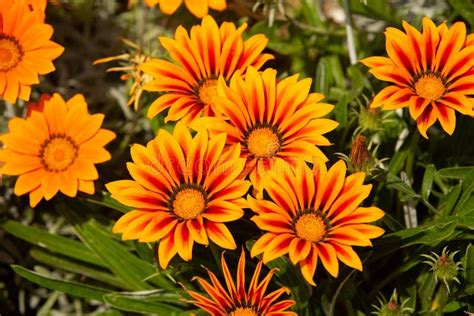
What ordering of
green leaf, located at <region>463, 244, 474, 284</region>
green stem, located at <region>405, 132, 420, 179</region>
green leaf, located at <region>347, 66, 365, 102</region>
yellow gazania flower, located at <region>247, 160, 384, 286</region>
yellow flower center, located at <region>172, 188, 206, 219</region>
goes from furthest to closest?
green leaf, located at <region>347, 66, 365, 102</region>
green stem, located at <region>405, 132, 420, 179</region>
green leaf, located at <region>463, 244, 474, 284</region>
yellow flower center, located at <region>172, 188, 206, 219</region>
yellow gazania flower, located at <region>247, 160, 384, 286</region>

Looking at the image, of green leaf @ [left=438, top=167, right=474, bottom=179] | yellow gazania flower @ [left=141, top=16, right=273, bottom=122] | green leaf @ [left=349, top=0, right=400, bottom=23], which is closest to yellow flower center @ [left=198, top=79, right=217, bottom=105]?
yellow gazania flower @ [left=141, top=16, right=273, bottom=122]

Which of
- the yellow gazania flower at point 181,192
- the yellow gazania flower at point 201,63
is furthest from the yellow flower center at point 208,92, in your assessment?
the yellow gazania flower at point 181,192

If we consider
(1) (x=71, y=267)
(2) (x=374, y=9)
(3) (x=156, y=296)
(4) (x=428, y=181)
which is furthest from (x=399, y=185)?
(1) (x=71, y=267)

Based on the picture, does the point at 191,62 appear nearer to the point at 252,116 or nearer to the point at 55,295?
the point at 252,116

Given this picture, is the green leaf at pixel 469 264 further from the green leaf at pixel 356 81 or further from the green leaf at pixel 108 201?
the green leaf at pixel 108 201

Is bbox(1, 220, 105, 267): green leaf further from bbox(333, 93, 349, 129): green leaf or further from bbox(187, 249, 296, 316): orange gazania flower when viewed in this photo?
bbox(333, 93, 349, 129): green leaf

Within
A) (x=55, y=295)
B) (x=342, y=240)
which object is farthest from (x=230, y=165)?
(x=55, y=295)

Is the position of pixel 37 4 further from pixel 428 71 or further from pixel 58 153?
pixel 428 71
